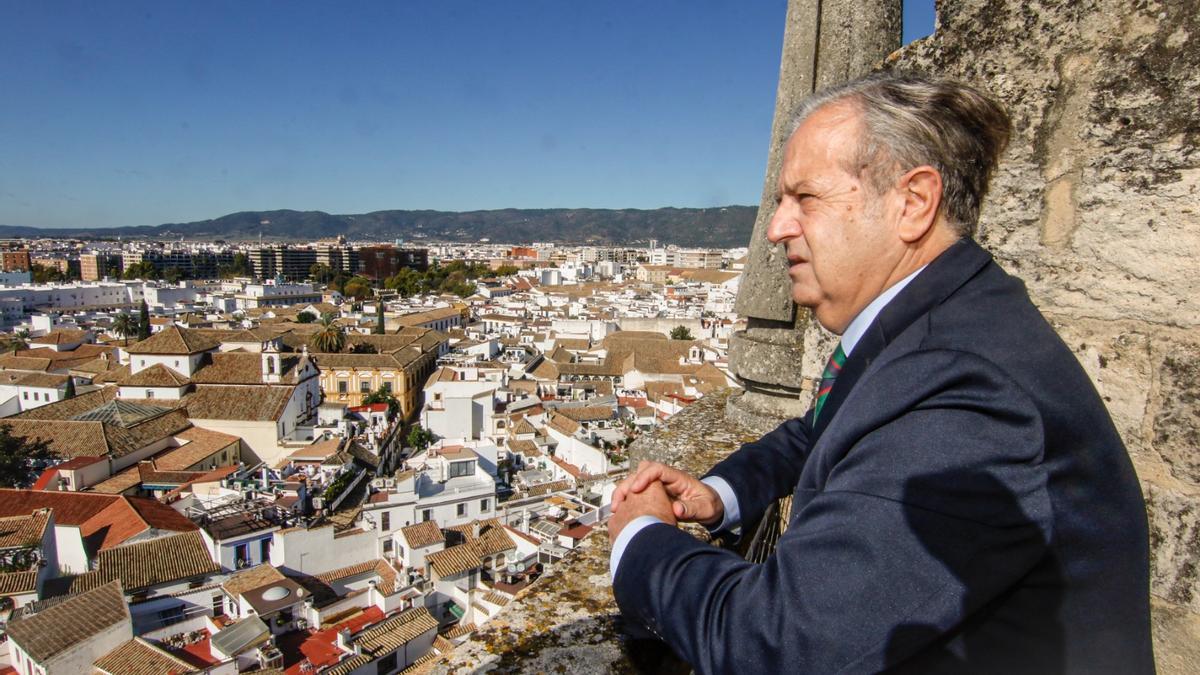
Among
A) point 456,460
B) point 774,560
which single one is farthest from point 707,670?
point 456,460

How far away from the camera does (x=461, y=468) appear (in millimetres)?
17875

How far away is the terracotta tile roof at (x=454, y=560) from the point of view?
1366cm

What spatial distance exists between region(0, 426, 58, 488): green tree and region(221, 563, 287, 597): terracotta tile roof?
12.8 m

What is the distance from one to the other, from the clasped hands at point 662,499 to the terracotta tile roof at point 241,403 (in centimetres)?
2712

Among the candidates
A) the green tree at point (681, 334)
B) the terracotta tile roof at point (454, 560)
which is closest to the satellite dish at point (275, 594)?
the terracotta tile roof at point (454, 560)

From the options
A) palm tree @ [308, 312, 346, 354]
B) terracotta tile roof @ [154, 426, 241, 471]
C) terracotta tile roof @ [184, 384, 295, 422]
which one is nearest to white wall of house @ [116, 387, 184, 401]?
terracotta tile roof @ [184, 384, 295, 422]

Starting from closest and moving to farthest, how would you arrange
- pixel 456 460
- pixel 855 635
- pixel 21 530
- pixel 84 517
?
1. pixel 855 635
2. pixel 21 530
3. pixel 84 517
4. pixel 456 460

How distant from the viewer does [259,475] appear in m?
21.5

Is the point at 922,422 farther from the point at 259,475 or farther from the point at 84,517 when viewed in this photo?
the point at 259,475

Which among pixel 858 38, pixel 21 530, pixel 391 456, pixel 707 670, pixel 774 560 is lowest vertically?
pixel 391 456

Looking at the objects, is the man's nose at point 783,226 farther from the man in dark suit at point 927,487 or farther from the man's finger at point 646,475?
the man's finger at point 646,475

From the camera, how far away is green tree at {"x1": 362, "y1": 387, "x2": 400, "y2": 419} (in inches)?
1205

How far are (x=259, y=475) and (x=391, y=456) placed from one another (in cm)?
482

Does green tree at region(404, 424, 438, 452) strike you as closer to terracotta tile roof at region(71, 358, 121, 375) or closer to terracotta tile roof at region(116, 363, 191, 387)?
terracotta tile roof at region(116, 363, 191, 387)
